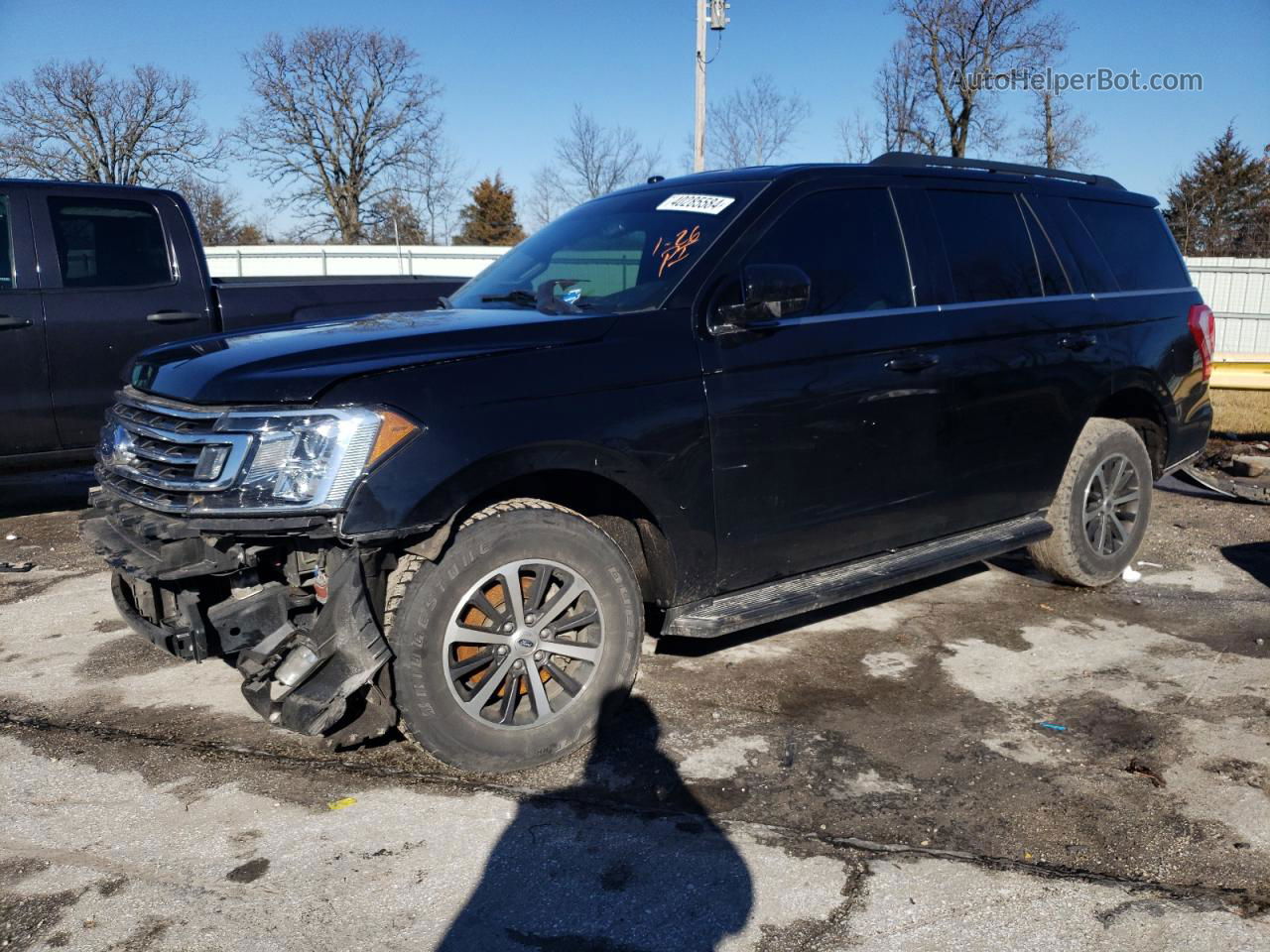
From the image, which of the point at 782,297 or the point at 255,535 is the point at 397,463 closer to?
the point at 255,535

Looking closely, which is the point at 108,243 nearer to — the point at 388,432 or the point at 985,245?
the point at 388,432

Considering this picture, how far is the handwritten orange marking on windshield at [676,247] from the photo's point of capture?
3904 millimetres

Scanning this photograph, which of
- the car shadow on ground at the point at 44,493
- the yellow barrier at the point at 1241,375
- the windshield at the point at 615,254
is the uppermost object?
the windshield at the point at 615,254

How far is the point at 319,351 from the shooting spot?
326 centimetres

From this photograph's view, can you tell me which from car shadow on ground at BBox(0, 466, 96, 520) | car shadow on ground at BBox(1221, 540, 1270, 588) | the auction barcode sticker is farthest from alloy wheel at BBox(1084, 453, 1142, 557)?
car shadow on ground at BBox(0, 466, 96, 520)

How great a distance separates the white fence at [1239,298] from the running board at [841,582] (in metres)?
27.4

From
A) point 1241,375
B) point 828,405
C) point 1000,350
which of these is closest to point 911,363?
point 828,405

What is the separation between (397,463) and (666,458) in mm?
970

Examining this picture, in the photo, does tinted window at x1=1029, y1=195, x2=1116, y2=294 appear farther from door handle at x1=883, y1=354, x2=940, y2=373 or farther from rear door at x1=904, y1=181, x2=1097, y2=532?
door handle at x1=883, y1=354, x2=940, y2=373

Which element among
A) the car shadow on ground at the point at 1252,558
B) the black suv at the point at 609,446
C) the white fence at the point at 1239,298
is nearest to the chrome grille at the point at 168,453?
the black suv at the point at 609,446

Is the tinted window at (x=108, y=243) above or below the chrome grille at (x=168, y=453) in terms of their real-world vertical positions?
above

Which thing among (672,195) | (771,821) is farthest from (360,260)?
(771,821)

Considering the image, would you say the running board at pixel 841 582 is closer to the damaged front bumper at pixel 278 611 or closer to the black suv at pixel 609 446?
the black suv at pixel 609 446

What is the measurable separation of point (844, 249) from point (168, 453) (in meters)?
2.64
